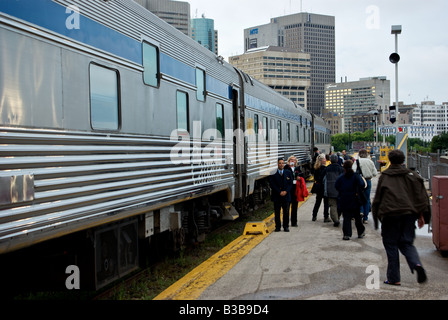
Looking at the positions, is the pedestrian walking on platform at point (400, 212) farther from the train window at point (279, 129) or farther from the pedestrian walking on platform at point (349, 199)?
the train window at point (279, 129)

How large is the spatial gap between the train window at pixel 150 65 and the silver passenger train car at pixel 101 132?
0.02m

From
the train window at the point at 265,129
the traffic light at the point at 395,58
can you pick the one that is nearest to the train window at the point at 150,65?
the train window at the point at 265,129

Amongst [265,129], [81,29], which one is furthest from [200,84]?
[265,129]

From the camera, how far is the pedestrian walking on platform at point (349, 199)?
8.91 m

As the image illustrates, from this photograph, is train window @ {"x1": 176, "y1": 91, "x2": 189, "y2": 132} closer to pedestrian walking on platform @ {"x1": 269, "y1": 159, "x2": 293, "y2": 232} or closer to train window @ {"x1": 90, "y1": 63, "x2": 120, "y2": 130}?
train window @ {"x1": 90, "y1": 63, "x2": 120, "y2": 130}

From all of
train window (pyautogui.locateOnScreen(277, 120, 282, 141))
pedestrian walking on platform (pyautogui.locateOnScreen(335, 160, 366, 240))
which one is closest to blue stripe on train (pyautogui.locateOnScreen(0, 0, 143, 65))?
pedestrian walking on platform (pyautogui.locateOnScreen(335, 160, 366, 240))

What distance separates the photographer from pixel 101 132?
5020 millimetres

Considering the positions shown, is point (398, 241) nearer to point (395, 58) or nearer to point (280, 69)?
point (395, 58)

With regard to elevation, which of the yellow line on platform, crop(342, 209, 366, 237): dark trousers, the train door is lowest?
the yellow line on platform

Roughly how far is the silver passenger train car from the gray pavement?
1373 mm

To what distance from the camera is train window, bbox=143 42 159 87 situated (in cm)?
628

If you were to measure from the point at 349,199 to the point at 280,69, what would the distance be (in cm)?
16112

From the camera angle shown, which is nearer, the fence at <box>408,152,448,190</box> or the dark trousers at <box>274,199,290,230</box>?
the dark trousers at <box>274,199,290,230</box>
